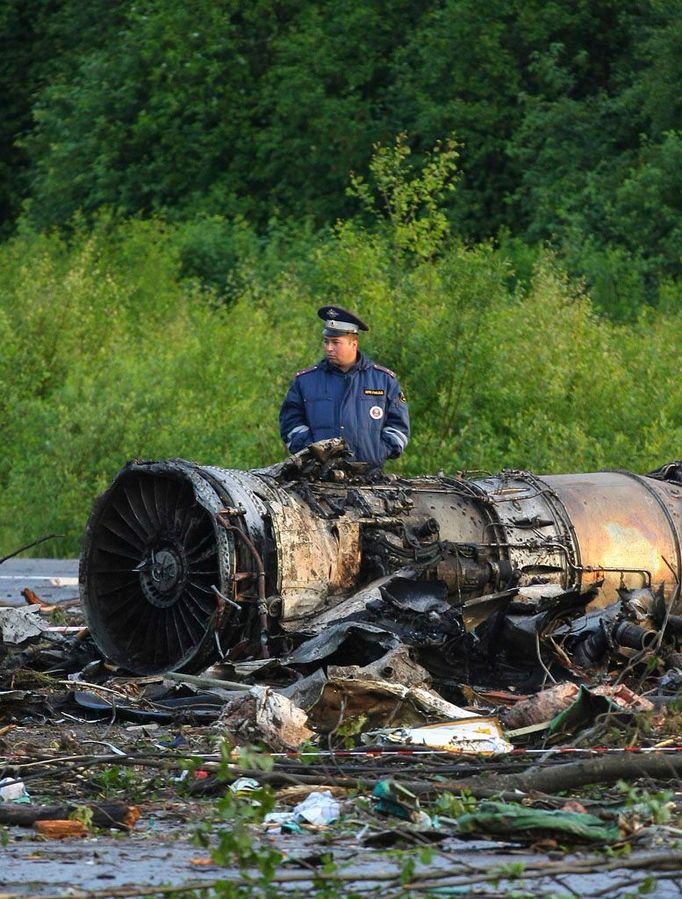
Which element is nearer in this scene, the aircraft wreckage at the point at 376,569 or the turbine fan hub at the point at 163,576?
the aircraft wreckage at the point at 376,569

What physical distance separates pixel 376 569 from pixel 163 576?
3.81 feet

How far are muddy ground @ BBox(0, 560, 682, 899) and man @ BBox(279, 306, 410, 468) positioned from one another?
130 inches

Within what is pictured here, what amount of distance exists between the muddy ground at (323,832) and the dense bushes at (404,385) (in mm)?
12729

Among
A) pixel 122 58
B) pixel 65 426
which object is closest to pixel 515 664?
pixel 65 426

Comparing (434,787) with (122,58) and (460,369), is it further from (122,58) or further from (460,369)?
(122,58)

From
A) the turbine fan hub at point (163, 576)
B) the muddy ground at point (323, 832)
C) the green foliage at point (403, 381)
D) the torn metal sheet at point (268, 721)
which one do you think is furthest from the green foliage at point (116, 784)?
the green foliage at point (403, 381)

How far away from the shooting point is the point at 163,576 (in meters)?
10.1

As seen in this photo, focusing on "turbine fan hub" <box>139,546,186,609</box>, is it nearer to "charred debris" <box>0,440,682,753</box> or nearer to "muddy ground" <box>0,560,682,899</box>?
"charred debris" <box>0,440,682,753</box>

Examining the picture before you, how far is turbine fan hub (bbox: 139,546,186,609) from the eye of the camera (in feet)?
32.9

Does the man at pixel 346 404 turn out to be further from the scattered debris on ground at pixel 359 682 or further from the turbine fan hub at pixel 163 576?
the turbine fan hub at pixel 163 576

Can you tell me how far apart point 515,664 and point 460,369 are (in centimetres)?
1141

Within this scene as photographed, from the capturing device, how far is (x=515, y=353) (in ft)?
69.7

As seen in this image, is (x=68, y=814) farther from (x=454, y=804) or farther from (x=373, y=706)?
(x=373, y=706)

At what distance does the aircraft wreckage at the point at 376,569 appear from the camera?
932 centimetres
